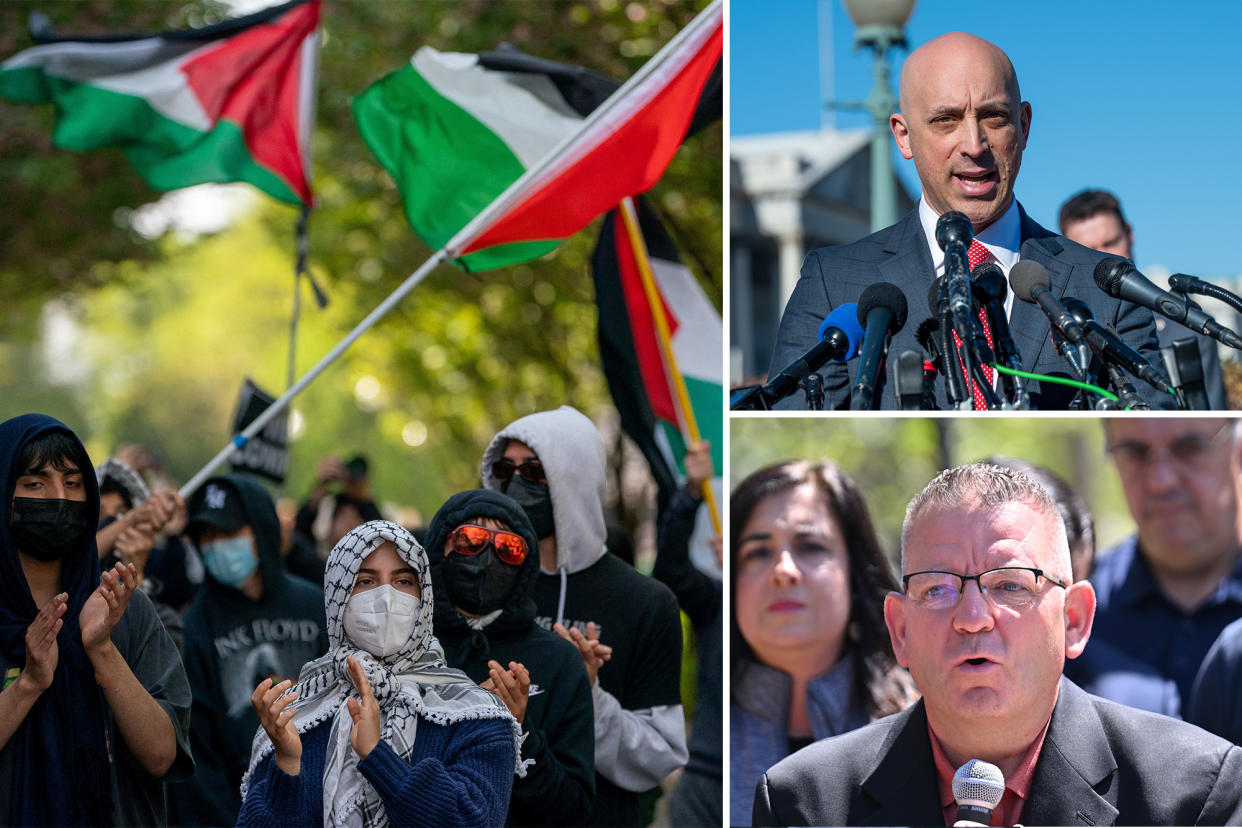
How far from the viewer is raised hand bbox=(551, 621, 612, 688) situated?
448 centimetres

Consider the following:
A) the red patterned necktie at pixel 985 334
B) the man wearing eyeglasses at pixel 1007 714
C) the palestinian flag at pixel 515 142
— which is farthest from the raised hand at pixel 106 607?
the palestinian flag at pixel 515 142

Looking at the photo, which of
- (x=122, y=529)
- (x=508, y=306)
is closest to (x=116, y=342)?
(x=508, y=306)

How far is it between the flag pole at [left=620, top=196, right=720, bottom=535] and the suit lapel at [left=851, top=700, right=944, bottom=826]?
2039 millimetres

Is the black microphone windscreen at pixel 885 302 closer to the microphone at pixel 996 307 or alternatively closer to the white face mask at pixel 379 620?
the microphone at pixel 996 307

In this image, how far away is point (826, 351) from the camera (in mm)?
4172

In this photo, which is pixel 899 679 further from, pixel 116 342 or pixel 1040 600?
pixel 116 342

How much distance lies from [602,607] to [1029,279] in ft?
5.89

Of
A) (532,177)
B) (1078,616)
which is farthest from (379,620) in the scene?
(532,177)

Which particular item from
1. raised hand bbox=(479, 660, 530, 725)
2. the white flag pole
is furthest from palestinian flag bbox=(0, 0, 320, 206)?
raised hand bbox=(479, 660, 530, 725)

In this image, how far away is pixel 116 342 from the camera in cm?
5366

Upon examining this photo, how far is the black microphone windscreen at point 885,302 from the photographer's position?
4105 millimetres

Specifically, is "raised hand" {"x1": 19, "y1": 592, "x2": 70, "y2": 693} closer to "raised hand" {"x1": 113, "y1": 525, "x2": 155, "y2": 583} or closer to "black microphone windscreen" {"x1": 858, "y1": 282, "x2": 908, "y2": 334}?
"raised hand" {"x1": 113, "y1": 525, "x2": 155, "y2": 583}

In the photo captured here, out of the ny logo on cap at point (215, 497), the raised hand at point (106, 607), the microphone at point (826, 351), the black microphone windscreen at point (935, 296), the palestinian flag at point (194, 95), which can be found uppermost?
the palestinian flag at point (194, 95)

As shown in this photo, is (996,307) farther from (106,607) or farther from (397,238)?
(397,238)
